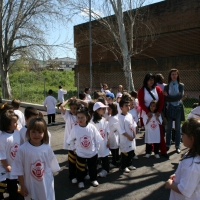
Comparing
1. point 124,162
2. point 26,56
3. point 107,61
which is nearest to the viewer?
point 124,162

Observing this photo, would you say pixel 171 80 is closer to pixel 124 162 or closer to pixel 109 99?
pixel 109 99

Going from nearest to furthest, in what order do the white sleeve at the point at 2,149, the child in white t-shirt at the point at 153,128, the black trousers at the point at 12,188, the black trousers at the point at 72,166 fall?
the white sleeve at the point at 2,149 → the black trousers at the point at 12,188 → the black trousers at the point at 72,166 → the child in white t-shirt at the point at 153,128

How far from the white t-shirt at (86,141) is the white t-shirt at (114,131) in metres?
0.72

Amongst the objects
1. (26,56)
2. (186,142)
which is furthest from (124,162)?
(26,56)

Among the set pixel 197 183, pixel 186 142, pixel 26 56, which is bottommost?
pixel 197 183

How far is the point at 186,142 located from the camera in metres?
2.14

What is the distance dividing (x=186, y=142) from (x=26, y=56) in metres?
18.5

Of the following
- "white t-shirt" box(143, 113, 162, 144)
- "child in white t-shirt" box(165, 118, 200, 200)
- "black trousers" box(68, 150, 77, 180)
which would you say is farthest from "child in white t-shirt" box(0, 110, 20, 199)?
"white t-shirt" box(143, 113, 162, 144)

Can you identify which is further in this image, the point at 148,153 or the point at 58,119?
the point at 58,119

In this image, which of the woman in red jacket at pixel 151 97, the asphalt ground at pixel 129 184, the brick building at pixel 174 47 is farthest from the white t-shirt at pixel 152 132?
the brick building at pixel 174 47

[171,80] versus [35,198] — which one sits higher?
[171,80]

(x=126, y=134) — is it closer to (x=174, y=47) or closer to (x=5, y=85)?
(x=174, y=47)

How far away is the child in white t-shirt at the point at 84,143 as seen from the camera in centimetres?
399

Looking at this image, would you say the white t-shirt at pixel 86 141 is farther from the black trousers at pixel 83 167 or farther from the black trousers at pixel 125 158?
the black trousers at pixel 125 158
